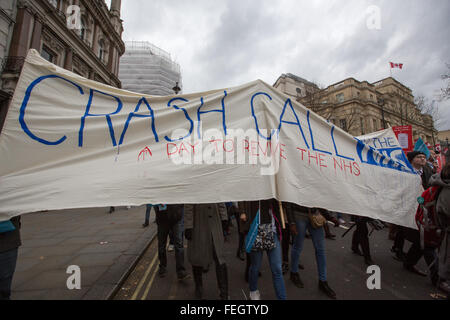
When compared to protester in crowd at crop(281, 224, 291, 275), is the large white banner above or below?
above

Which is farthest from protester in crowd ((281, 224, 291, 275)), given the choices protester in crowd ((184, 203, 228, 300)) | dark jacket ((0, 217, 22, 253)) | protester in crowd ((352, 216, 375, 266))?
dark jacket ((0, 217, 22, 253))

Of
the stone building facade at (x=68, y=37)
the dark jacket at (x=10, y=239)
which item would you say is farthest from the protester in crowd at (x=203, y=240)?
the stone building facade at (x=68, y=37)

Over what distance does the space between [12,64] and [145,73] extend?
18.9 metres

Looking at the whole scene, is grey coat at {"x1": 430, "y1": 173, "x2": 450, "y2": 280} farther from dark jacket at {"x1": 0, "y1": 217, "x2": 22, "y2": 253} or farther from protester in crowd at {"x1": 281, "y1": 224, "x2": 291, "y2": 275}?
dark jacket at {"x1": 0, "y1": 217, "x2": 22, "y2": 253}

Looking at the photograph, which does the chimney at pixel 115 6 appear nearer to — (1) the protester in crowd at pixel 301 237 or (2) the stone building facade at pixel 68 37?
(2) the stone building facade at pixel 68 37

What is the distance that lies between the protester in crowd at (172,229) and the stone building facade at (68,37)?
45.0 feet

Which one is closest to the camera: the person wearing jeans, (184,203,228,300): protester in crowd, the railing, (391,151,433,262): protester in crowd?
the person wearing jeans

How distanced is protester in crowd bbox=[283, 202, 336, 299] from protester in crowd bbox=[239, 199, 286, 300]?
412 mm

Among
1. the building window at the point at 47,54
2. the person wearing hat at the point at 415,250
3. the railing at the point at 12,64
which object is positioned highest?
the building window at the point at 47,54

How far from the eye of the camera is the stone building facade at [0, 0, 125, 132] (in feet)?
37.9

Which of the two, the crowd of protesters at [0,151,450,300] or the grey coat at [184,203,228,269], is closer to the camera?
the crowd of protesters at [0,151,450,300]

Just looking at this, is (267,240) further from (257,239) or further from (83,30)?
(83,30)

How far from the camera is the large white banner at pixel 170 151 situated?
192 centimetres
